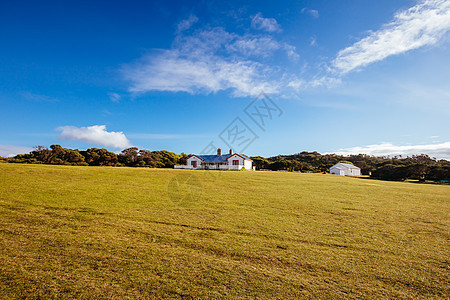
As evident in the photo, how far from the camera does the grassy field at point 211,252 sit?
138 inches

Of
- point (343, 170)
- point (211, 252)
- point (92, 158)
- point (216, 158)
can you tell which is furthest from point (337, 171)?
point (211, 252)

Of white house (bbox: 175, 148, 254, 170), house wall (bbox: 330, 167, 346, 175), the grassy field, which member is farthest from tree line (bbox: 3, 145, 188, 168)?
house wall (bbox: 330, 167, 346, 175)

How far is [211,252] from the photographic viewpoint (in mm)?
4777

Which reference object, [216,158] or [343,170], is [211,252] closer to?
[216,158]

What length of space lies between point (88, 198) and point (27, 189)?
3.66 metres

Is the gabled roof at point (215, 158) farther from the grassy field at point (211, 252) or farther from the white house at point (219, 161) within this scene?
the grassy field at point (211, 252)

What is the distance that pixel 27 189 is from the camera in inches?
397

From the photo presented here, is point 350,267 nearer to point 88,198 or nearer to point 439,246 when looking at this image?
point 439,246

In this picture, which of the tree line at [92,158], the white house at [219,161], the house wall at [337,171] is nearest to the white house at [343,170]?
the house wall at [337,171]

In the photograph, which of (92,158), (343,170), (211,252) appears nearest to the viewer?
(211,252)

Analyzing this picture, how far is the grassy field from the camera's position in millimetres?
3504

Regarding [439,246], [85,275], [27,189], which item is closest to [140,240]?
[85,275]

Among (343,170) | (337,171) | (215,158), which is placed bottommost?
(337,171)

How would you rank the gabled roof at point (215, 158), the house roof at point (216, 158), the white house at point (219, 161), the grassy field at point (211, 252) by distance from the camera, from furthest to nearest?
1. the gabled roof at point (215, 158)
2. the house roof at point (216, 158)
3. the white house at point (219, 161)
4. the grassy field at point (211, 252)
